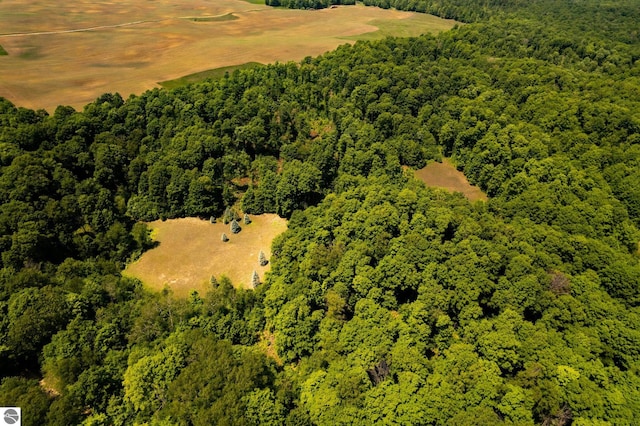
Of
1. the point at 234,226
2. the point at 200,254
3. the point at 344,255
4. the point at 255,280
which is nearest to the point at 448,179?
the point at 344,255

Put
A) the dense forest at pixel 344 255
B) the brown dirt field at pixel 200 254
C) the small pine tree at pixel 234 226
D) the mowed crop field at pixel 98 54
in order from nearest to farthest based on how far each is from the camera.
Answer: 1. the dense forest at pixel 344 255
2. the brown dirt field at pixel 200 254
3. the small pine tree at pixel 234 226
4. the mowed crop field at pixel 98 54

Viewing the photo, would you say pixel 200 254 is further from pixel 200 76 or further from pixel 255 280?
pixel 200 76

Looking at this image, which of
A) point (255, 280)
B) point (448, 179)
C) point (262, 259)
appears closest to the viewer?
point (255, 280)

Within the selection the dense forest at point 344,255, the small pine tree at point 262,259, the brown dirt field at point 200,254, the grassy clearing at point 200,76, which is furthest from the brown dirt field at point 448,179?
the grassy clearing at point 200,76

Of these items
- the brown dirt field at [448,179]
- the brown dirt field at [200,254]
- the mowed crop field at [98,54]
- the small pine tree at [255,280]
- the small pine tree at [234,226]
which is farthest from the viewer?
the mowed crop field at [98,54]

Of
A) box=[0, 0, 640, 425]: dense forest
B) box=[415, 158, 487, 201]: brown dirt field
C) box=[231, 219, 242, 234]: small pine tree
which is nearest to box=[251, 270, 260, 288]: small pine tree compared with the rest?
box=[0, 0, 640, 425]: dense forest

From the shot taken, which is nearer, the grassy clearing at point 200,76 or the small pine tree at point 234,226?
the small pine tree at point 234,226

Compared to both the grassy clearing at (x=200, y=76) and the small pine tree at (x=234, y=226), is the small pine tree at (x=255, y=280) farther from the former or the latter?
the grassy clearing at (x=200, y=76)

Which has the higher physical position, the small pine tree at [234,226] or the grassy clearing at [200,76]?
the grassy clearing at [200,76]
